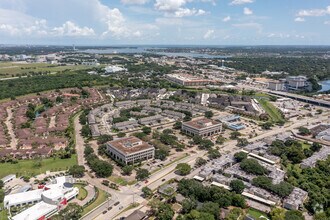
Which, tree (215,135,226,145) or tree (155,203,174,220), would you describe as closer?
tree (155,203,174,220)

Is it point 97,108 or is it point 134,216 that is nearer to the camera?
point 134,216

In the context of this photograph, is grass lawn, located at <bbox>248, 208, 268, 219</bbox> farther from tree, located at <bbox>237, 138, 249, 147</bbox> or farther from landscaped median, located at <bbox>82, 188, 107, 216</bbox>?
tree, located at <bbox>237, 138, 249, 147</bbox>

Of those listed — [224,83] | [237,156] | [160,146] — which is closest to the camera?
[237,156]

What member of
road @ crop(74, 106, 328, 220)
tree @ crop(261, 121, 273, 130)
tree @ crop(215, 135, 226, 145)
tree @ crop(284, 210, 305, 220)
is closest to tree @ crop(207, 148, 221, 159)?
road @ crop(74, 106, 328, 220)

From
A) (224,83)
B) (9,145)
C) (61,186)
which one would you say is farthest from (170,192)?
(224,83)

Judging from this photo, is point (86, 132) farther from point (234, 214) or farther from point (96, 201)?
point (234, 214)

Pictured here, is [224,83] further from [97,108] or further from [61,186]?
[61,186]

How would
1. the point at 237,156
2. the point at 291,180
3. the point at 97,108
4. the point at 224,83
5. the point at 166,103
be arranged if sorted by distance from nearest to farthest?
the point at 291,180, the point at 237,156, the point at 97,108, the point at 166,103, the point at 224,83
